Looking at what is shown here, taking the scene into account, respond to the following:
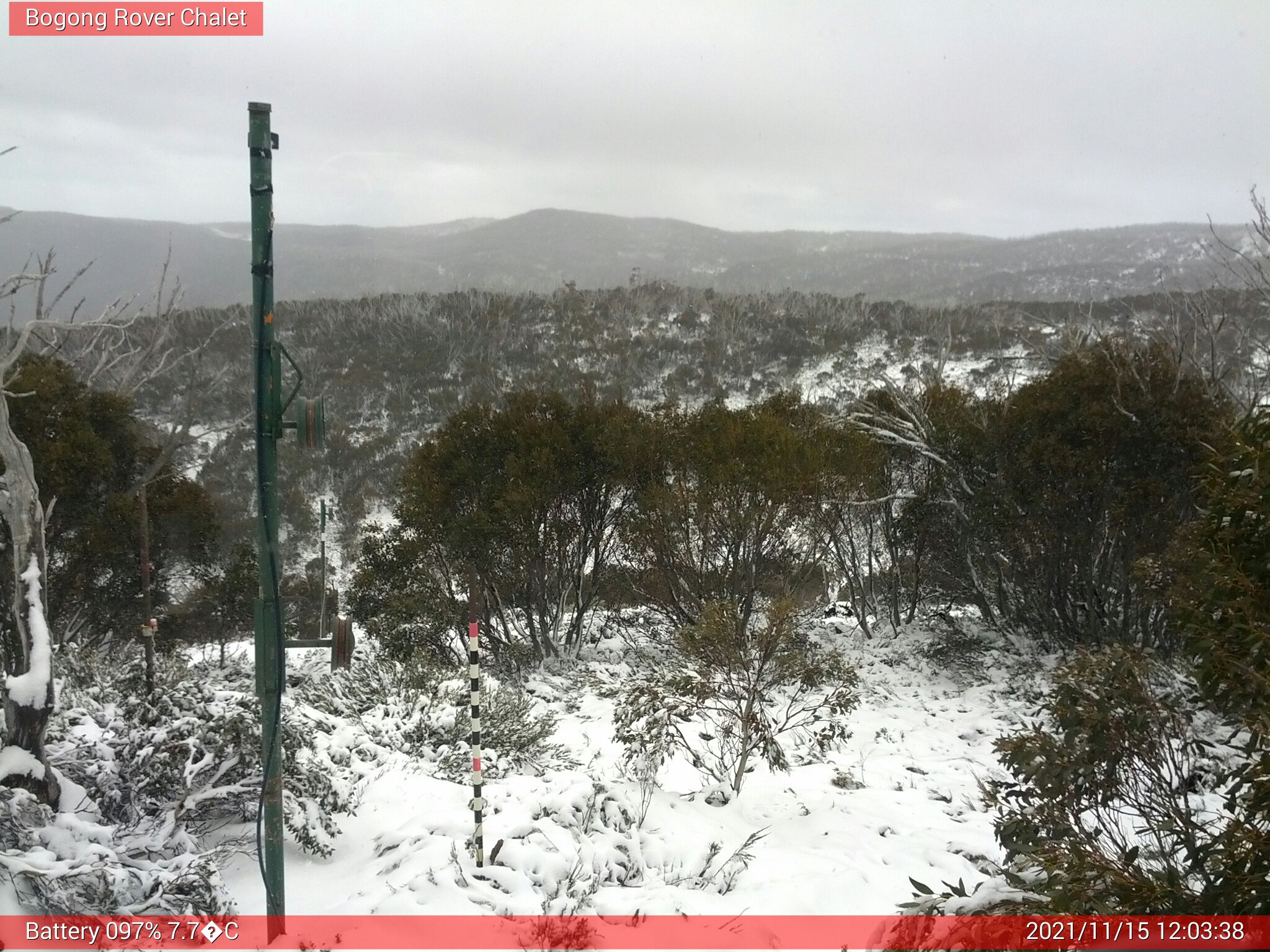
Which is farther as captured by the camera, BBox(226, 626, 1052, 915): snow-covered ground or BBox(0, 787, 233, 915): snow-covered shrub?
BBox(226, 626, 1052, 915): snow-covered ground

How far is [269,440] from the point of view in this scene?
10.5 ft

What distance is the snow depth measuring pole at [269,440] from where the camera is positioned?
3.07m

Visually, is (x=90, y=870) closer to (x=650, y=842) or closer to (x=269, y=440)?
(x=269, y=440)

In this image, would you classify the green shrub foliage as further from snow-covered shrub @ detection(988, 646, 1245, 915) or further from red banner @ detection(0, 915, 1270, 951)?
snow-covered shrub @ detection(988, 646, 1245, 915)

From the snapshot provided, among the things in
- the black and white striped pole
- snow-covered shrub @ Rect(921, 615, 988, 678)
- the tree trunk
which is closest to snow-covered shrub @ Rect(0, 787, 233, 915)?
the tree trunk

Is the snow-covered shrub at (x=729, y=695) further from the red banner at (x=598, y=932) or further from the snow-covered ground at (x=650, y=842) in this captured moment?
the red banner at (x=598, y=932)

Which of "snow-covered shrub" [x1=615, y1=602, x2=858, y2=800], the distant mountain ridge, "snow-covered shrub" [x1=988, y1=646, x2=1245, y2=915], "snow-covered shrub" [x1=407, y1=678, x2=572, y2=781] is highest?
the distant mountain ridge

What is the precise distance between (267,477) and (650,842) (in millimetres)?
3277

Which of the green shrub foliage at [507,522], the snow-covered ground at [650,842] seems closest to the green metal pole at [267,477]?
the snow-covered ground at [650,842]

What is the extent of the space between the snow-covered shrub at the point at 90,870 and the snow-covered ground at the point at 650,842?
34cm

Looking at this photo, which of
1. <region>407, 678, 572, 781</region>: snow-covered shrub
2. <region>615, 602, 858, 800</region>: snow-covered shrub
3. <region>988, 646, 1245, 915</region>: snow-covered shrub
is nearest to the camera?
<region>988, 646, 1245, 915</region>: snow-covered shrub

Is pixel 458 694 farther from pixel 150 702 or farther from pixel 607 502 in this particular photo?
pixel 607 502

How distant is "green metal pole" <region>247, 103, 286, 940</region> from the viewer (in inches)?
120

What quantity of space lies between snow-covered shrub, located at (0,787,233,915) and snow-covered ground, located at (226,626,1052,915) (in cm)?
34
